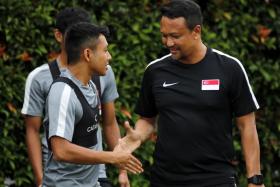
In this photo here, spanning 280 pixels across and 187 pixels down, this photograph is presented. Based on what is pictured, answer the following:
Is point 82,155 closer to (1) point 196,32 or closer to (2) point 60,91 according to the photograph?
(2) point 60,91

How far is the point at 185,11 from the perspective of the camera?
19.9 ft

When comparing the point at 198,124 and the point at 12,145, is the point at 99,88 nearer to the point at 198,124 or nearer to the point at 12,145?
the point at 198,124

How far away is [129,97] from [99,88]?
1645 millimetres

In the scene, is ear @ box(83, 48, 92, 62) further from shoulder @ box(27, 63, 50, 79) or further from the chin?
shoulder @ box(27, 63, 50, 79)

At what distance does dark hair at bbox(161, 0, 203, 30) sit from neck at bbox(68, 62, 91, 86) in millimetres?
744

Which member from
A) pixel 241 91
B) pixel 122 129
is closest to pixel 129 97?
pixel 122 129

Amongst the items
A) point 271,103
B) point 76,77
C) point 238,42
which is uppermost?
point 76,77

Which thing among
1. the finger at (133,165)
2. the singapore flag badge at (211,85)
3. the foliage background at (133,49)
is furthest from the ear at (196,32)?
the foliage background at (133,49)

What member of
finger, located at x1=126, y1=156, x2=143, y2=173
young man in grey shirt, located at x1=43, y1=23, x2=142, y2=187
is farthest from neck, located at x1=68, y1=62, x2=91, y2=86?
finger, located at x1=126, y1=156, x2=143, y2=173

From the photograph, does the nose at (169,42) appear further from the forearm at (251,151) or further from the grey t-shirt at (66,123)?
the forearm at (251,151)

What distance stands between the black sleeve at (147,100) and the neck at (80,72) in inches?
27.6

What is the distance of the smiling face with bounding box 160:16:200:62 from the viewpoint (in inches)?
234

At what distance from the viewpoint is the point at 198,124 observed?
19.3 ft

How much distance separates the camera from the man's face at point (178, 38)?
5.95 meters
